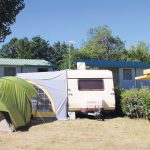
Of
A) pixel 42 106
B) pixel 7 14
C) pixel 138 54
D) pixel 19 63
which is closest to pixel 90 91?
pixel 42 106

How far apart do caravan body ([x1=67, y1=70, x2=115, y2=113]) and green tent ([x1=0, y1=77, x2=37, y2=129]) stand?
6.34 ft

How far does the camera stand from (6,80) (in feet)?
45.5

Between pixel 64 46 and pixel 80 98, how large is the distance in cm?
5369

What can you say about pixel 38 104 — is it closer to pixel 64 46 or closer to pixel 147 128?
pixel 147 128

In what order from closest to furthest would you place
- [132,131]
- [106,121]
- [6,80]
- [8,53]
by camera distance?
[132,131] < [6,80] < [106,121] < [8,53]

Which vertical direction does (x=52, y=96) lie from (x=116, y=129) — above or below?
above

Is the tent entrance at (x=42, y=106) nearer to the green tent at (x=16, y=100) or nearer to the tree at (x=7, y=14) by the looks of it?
the green tent at (x=16, y=100)

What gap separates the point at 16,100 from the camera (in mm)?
13227

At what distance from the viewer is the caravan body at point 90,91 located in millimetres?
15469

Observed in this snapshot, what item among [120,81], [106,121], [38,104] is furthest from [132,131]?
[120,81]

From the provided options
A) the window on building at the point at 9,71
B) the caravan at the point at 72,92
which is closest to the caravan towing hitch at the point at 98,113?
the caravan at the point at 72,92

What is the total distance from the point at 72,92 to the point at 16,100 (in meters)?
3.11

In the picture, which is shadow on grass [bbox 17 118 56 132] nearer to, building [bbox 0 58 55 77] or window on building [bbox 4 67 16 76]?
building [bbox 0 58 55 77]

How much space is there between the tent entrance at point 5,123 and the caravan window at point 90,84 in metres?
4.05
